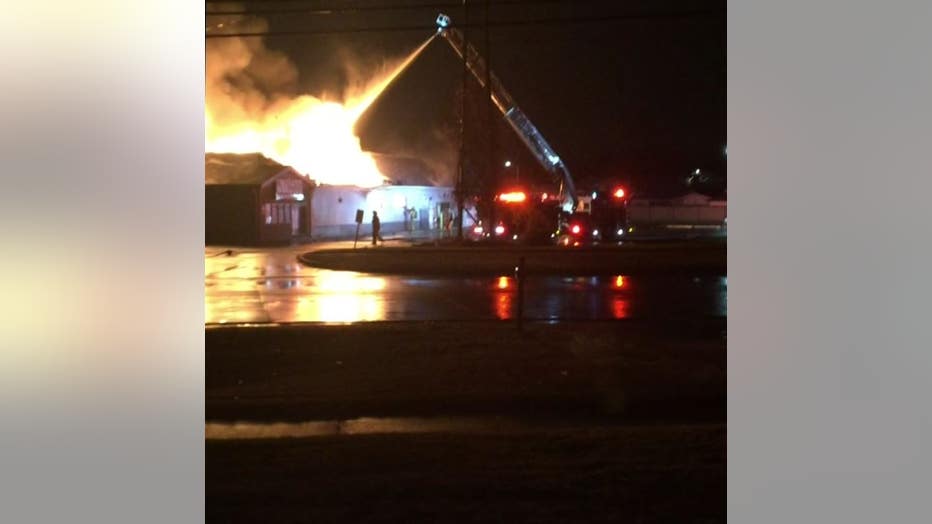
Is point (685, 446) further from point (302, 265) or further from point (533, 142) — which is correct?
point (533, 142)

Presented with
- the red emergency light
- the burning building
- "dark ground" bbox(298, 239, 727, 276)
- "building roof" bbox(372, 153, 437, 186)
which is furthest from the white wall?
"dark ground" bbox(298, 239, 727, 276)

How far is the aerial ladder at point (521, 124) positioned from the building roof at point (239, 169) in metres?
9.83

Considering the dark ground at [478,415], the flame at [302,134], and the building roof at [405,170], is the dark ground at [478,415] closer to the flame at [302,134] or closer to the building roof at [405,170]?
the flame at [302,134]

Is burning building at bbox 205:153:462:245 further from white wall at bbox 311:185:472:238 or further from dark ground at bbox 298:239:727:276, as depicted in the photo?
dark ground at bbox 298:239:727:276

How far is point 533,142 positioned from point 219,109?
42.5 feet

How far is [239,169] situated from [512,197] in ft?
40.7

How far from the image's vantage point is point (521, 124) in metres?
33.8

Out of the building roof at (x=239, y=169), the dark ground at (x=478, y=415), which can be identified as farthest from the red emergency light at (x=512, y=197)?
the dark ground at (x=478, y=415)

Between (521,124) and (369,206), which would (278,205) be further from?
(521,124)

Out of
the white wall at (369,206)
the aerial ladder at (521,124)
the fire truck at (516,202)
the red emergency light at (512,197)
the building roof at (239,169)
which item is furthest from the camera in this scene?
the white wall at (369,206)

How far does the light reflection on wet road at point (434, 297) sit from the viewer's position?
14.3m

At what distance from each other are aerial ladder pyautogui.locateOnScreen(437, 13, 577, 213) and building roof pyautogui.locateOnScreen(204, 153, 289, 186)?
983 centimetres

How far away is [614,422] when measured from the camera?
25.0 ft

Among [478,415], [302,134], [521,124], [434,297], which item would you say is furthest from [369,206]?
[478,415]
